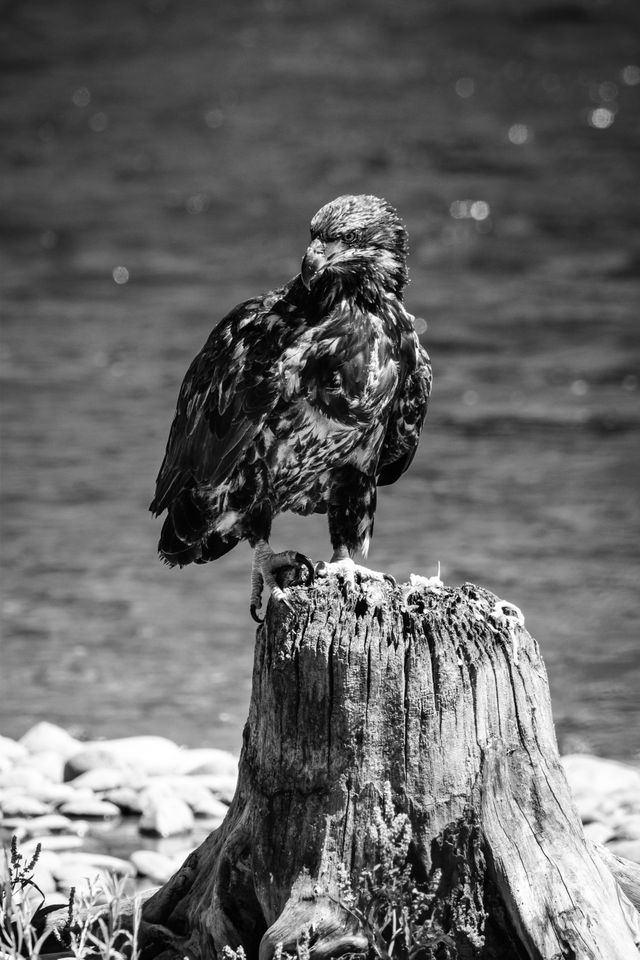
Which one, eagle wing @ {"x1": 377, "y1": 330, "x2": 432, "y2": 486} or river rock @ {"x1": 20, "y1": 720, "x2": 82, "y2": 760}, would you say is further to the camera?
river rock @ {"x1": 20, "y1": 720, "x2": 82, "y2": 760}

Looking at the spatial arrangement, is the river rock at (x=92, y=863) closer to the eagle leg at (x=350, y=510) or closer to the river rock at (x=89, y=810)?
the river rock at (x=89, y=810)

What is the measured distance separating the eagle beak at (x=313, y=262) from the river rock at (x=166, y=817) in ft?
8.13

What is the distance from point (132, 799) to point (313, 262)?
272 cm

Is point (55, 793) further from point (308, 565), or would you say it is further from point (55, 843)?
point (308, 565)

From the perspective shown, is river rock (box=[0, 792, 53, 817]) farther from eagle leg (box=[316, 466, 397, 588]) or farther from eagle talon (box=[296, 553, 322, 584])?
eagle talon (box=[296, 553, 322, 584])

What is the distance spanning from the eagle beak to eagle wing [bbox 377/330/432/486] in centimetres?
47

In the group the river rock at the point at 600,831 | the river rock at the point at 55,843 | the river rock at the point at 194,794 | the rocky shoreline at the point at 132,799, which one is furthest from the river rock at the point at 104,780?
the river rock at the point at 600,831

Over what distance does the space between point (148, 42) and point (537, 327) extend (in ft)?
47.9

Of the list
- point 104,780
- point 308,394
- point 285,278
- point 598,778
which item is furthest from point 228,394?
point 285,278

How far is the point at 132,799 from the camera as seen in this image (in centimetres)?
623

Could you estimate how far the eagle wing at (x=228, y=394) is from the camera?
475 centimetres

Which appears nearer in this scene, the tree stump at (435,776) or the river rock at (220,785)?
the tree stump at (435,776)

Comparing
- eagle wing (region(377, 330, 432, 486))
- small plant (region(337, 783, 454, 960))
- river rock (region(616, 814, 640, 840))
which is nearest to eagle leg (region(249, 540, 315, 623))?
eagle wing (region(377, 330, 432, 486))

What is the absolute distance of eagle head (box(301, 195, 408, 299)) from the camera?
4.54 meters
